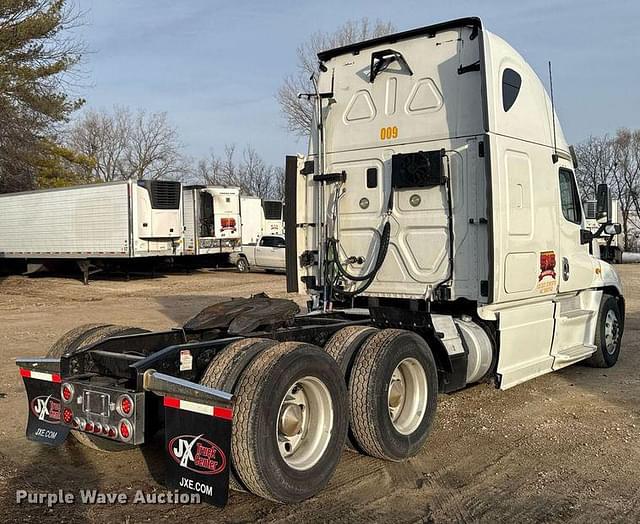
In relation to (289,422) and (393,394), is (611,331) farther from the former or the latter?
(289,422)

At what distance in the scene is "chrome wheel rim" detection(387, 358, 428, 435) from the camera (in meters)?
5.54

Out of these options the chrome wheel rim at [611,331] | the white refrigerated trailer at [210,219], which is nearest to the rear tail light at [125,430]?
the chrome wheel rim at [611,331]

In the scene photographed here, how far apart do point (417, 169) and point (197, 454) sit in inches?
149

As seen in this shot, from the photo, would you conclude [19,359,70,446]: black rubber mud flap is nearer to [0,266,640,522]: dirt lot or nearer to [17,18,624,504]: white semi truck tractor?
[17,18,624,504]: white semi truck tractor

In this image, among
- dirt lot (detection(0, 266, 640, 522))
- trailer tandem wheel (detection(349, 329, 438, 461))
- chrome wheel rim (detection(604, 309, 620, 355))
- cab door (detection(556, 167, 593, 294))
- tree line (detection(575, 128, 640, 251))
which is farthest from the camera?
tree line (detection(575, 128, 640, 251))

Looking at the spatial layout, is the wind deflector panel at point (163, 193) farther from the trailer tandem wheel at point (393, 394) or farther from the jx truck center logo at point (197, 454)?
the jx truck center logo at point (197, 454)

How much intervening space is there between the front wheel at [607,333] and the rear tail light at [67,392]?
6.42 m

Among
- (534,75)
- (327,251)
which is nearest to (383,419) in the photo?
(327,251)

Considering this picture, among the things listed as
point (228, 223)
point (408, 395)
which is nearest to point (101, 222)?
point (228, 223)

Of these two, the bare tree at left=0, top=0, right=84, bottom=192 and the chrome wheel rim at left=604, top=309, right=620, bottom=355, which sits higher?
the bare tree at left=0, top=0, right=84, bottom=192

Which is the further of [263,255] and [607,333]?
[263,255]

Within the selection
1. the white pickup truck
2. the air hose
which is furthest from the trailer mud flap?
the white pickup truck

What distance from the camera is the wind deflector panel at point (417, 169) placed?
263 inches

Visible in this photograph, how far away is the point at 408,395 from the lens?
5.68 meters
